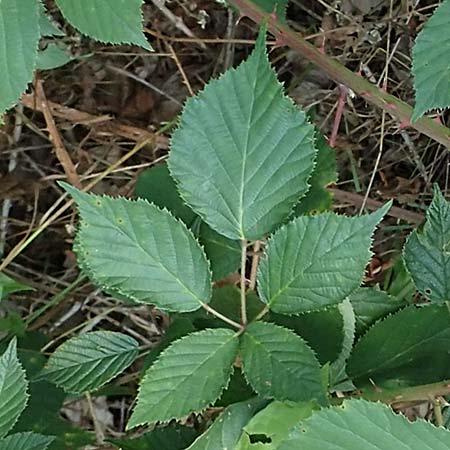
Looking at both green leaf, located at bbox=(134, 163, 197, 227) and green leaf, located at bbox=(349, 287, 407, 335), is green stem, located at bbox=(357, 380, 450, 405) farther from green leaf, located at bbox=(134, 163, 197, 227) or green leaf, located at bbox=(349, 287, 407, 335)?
green leaf, located at bbox=(134, 163, 197, 227)

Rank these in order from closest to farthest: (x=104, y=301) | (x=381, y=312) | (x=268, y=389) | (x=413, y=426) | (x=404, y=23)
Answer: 1. (x=413, y=426)
2. (x=268, y=389)
3. (x=381, y=312)
4. (x=404, y=23)
5. (x=104, y=301)

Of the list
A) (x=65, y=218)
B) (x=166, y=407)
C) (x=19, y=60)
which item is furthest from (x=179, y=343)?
(x=65, y=218)

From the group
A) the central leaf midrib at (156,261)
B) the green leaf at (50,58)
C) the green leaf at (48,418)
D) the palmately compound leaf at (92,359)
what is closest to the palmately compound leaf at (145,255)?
the central leaf midrib at (156,261)

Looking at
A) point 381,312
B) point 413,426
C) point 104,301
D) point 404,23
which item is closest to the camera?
point 413,426

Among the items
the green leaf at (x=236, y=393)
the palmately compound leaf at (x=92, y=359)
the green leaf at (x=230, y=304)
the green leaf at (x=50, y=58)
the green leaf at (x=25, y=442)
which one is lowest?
the green leaf at (x=25, y=442)

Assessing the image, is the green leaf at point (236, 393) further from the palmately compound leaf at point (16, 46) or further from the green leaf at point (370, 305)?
the palmately compound leaf at point (16, 46)

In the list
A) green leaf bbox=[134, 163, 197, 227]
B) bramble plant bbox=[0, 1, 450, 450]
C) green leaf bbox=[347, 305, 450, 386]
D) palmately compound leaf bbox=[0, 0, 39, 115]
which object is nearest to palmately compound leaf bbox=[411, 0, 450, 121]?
bramble plant bbox=[0, 1, 450, 450]

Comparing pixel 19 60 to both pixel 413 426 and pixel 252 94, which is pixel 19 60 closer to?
pixel 252 94
